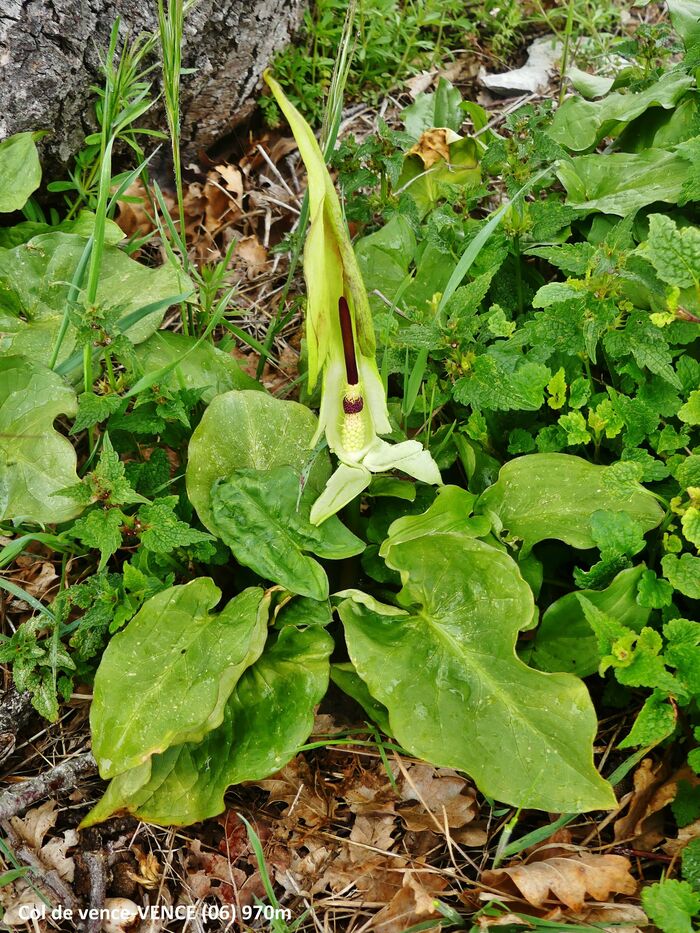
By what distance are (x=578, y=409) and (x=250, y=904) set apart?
122cm

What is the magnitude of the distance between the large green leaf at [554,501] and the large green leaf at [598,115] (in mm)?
977

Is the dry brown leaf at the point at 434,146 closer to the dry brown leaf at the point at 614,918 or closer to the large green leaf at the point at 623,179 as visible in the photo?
the large green leaf at the point at 623,179

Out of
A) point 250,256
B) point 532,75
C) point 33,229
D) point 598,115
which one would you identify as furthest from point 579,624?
point 532,75

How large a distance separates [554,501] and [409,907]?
842 millimetres

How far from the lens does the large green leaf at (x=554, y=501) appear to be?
5.18 ft

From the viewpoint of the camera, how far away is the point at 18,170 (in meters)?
2.05

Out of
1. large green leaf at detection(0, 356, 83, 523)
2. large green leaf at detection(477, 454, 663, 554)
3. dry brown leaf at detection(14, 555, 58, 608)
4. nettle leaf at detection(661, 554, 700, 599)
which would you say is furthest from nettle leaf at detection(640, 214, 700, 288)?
dry brown leaf at detection(14, 555, 58, 608)

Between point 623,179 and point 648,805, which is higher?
point 623,179

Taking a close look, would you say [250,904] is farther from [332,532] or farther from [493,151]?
[493,151]

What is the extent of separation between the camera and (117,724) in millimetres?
1468

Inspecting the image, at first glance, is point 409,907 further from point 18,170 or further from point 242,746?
point 18,170

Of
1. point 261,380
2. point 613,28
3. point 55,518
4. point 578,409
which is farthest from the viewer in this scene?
point 613,28

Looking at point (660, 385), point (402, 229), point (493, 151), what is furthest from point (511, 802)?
point (493, 151)

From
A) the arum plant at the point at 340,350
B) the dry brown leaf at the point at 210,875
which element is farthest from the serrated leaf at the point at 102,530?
the dry brown leaf at the point at 210,875
